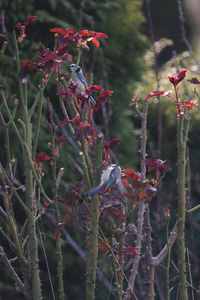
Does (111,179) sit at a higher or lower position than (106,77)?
lower

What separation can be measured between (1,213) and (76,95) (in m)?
0.44

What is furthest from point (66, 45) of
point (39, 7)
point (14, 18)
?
→ point (39, 7)

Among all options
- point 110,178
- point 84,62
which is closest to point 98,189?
point 110,178

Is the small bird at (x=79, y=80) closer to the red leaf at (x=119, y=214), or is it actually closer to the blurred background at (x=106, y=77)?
the red leaf at (x=119, y=214)

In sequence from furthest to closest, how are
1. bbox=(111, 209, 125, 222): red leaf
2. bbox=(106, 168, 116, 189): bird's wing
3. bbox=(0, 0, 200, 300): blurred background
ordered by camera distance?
bbox=(0, 0, 200, 300): blurred background
bbox=(111, 209, 125, 222): red leaf
bbox=(106, 168, 116, 189): bird's wing

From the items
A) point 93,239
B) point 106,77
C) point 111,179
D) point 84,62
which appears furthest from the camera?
point 84,62

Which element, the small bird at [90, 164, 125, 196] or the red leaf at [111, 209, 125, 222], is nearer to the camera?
the small bird at [90, 164, 125, 196]

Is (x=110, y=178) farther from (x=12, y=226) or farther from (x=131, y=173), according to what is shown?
(x=12, y=226)

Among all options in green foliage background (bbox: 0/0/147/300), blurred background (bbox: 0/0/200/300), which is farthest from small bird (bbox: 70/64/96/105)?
green foliage background (bbox: 0/0/147/300)

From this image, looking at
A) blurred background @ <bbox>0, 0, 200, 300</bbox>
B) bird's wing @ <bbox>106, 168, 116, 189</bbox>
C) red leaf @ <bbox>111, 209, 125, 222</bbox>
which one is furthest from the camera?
blurred background @ <bbox>0, 0, 200, 300</bbox>

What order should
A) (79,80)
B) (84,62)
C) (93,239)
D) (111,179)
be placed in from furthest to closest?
1. (84,62)
2. (79,80)
3. (93,239)
4. (111,179)

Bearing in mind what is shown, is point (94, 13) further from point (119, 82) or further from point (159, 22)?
point (159, 22)

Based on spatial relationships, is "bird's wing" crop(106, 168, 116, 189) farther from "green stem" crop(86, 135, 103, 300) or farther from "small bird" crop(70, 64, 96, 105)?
"small bird" crop(70, 64, 96, 105)

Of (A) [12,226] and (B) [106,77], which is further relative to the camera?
(B) [106,77]
